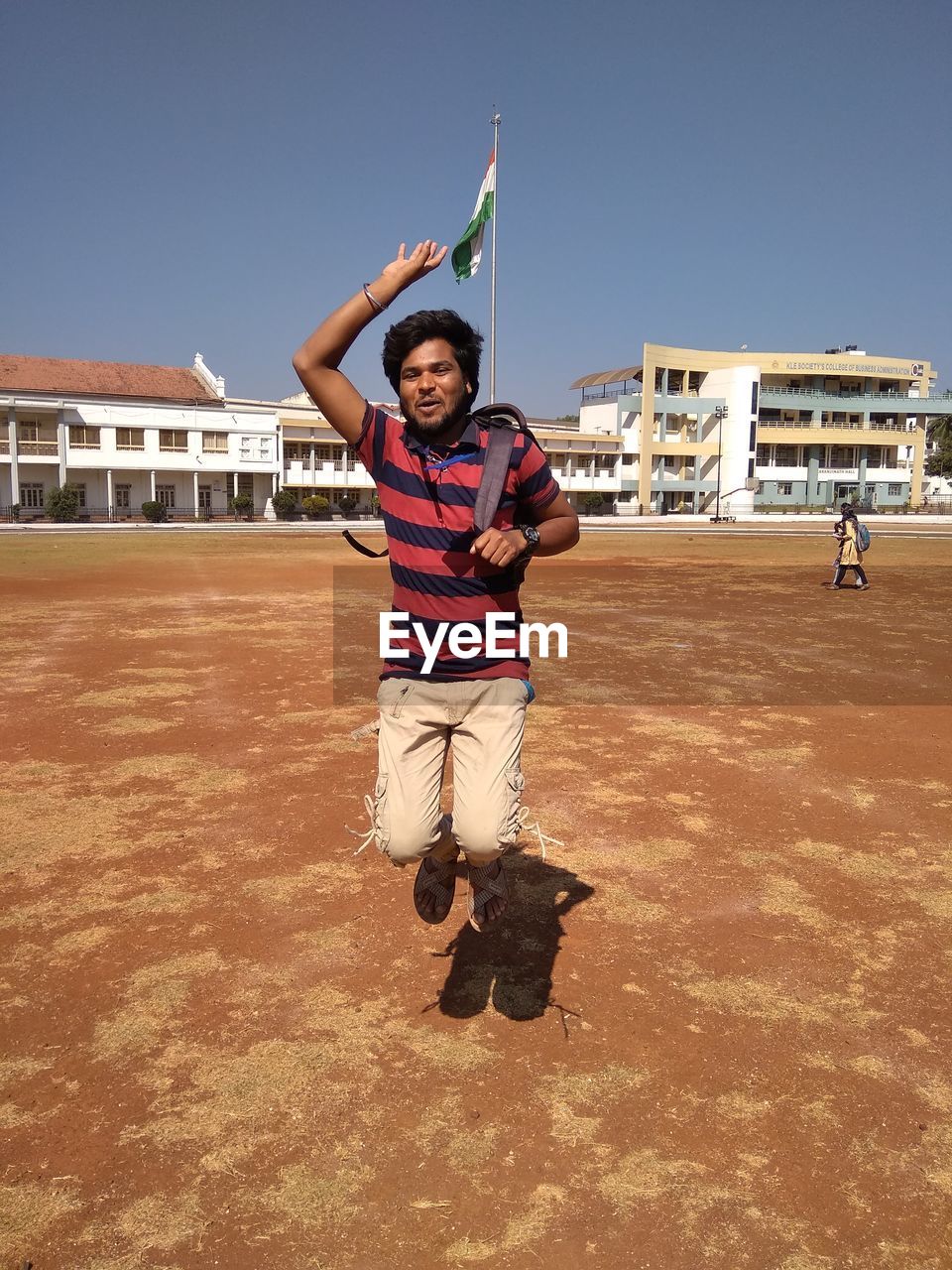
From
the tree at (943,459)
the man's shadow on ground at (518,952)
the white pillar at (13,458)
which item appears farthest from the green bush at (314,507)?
the man's shadow on ground at (518,952)

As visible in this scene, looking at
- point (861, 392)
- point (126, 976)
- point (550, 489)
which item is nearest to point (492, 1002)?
point (126, 976)

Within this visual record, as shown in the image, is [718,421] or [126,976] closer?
[126,976]

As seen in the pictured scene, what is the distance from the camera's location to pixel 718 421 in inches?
3231

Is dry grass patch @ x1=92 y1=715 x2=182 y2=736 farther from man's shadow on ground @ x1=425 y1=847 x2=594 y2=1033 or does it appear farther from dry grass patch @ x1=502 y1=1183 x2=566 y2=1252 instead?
dry grass patch @ x1=502 y1=1183 x2=566 y2=1252

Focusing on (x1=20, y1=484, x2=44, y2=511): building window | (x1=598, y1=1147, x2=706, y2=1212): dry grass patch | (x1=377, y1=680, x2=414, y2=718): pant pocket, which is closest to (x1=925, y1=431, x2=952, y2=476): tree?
(x1=20, y1=484, x2=44, y2=511): building window

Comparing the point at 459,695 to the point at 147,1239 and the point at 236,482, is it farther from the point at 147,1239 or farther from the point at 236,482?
the point at 236,482

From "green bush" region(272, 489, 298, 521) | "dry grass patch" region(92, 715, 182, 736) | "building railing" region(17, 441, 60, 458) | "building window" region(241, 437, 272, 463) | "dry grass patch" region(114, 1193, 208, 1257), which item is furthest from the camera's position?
"building window" region(241, 437, 272, 463)

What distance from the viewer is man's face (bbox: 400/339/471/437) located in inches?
135

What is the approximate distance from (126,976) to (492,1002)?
5.14 feet

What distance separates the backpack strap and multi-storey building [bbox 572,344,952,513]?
78694mm

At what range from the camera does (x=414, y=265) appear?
133 inches

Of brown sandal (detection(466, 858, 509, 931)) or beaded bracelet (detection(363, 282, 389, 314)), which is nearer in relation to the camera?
beaded bracelet (detection(363, 282, 389, 314))

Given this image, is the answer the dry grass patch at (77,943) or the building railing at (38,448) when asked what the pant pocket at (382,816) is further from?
the building railing at (38,448)

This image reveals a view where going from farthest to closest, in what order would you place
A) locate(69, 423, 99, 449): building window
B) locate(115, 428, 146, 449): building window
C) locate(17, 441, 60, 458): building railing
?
locate(115, 428, 146, 449): building window, locate(69, 423, 99, 449): building window, locate(17, 441, 60, 458): building railing
